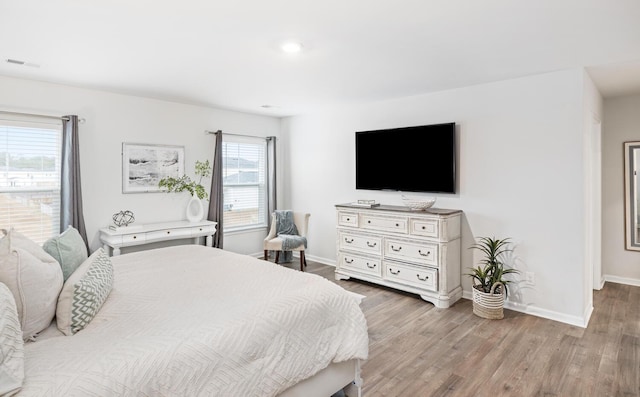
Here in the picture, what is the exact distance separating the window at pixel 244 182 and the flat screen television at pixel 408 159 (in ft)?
5.83

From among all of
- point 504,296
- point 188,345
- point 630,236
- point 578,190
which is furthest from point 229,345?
point 630,236

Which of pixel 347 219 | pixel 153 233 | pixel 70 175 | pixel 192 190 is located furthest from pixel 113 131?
pixel 347 219

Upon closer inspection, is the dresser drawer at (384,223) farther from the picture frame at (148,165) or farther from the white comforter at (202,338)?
the picture frame at (148,165)

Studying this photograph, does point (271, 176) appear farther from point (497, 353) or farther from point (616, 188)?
point (616, 188)

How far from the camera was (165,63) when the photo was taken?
10.3 feet

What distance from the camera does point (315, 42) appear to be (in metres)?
2.66

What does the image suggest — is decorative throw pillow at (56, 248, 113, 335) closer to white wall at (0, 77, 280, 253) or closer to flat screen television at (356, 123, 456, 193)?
white wall at (0, 77, 280, 253)

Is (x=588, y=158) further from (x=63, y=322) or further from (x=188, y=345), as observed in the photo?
(x=63, y=322)

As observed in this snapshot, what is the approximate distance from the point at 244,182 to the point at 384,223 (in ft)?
8.28

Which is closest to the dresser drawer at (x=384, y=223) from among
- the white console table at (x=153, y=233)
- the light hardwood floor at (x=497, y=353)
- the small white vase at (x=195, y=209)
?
the light hardwood floor at (x=497, y=353)

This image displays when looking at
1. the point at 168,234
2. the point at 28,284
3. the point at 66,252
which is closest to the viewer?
the point at 28,284

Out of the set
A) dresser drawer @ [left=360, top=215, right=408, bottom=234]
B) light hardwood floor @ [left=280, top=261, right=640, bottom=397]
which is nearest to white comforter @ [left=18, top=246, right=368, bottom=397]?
light hardwood floor @ [left=280, top=261, right=640, bottom=397]

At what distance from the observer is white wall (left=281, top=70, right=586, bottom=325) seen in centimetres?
334

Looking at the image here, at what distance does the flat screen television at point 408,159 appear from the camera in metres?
4.11
